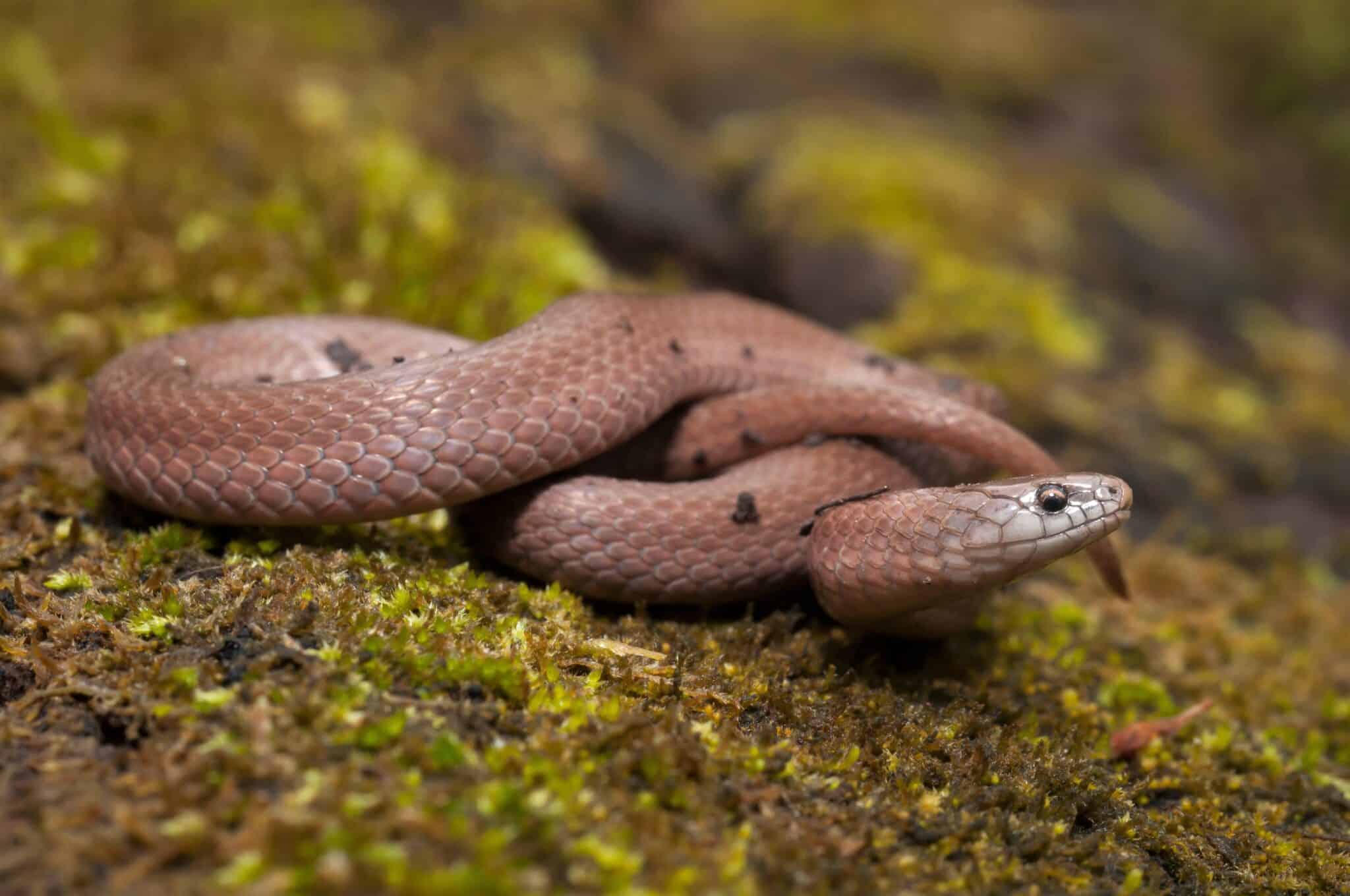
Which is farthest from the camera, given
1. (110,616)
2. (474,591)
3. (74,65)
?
(74,65)

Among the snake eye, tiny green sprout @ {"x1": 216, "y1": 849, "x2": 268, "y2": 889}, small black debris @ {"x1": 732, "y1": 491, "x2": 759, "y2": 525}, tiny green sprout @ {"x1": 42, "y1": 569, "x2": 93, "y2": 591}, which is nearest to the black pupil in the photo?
the snake eye

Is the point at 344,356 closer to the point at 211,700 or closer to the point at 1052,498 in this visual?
the point at 211,700

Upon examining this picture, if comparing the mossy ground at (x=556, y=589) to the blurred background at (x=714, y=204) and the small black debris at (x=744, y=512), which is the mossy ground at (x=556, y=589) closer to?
the blurred background at (x=714, y=204)

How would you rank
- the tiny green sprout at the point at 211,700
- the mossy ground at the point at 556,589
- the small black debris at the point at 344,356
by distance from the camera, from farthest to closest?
the small black debris at the point at 344,356 < the tiny green sprout at the point at 211,700 < the mossy ground at the point at 556,589

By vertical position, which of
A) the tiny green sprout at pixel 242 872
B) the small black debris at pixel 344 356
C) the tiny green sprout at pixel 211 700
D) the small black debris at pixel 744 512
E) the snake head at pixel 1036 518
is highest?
the small black debris at pixel 344 356

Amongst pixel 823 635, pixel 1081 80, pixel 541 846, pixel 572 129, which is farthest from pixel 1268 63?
pixel 541 846

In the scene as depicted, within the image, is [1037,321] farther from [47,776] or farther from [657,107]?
[47,776]

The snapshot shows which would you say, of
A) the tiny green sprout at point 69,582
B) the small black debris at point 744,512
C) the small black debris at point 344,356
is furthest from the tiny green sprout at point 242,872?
the small black debris at point 344,356
